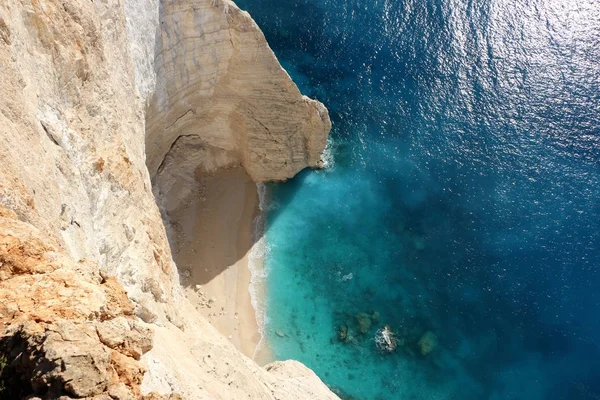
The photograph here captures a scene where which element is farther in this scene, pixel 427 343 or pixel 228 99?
pixel 228 99

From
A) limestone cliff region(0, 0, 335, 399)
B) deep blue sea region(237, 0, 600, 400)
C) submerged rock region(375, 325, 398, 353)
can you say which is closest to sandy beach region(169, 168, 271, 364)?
deep blue sea region(237, 0, 600, 400)

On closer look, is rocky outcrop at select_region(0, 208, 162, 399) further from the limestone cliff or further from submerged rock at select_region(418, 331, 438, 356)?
submerged rock at select_region(418, 331, 438, 356)

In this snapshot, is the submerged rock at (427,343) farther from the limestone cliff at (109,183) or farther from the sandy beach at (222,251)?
the sandy beach at (222,251)

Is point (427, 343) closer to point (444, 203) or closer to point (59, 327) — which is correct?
point (444, 203)

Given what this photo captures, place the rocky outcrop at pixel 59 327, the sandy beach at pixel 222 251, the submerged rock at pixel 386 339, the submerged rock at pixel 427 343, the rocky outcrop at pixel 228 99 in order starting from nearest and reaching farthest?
1. the rocky outcrop at pixel 59 327
2. the rocky outcrop at pixel 228 99
3. the sandy beach at pixel 222 251
4. the submerged rock at pixel 386 339
5. the submerged rock at pixel 427 343

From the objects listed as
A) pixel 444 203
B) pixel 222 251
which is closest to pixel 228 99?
pixel 222 251

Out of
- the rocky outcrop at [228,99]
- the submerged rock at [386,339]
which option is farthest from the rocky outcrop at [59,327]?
Result: the submerged rock at [386,339]
